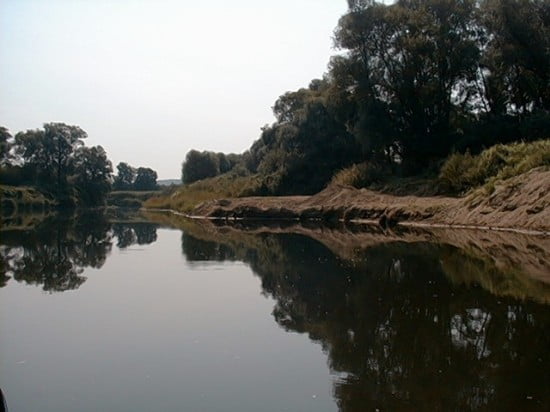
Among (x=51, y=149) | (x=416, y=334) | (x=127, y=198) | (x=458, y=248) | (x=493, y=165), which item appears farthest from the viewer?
(x=127, y=198)

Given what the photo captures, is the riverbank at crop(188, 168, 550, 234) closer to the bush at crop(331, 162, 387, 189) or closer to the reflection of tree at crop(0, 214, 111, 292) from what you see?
the bush at crop(331, 162, 387, 189)

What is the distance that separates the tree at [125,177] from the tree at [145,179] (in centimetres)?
201

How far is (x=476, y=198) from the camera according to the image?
2725 cm

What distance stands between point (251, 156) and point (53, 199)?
2922cm

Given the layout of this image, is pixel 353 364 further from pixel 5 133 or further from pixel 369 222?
pixel 5 133

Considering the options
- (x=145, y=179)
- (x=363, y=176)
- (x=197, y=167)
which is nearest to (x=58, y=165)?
(x=197, y=167)

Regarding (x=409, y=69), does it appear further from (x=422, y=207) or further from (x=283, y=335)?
A: (x=283, y=335)

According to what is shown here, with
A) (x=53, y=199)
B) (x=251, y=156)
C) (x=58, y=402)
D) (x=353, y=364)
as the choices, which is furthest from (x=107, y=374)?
(x=53, y=199)

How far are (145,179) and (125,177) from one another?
19.5ft

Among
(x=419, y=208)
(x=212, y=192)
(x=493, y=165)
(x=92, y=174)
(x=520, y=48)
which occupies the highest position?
(x=520, y=48)

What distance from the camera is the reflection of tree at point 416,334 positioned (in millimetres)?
6016

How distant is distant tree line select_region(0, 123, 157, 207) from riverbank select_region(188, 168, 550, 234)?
163 feet

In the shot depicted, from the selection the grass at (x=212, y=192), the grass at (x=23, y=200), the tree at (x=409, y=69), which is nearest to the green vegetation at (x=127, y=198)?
the grass at (x=23, y=200)

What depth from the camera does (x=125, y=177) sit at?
15150cm
